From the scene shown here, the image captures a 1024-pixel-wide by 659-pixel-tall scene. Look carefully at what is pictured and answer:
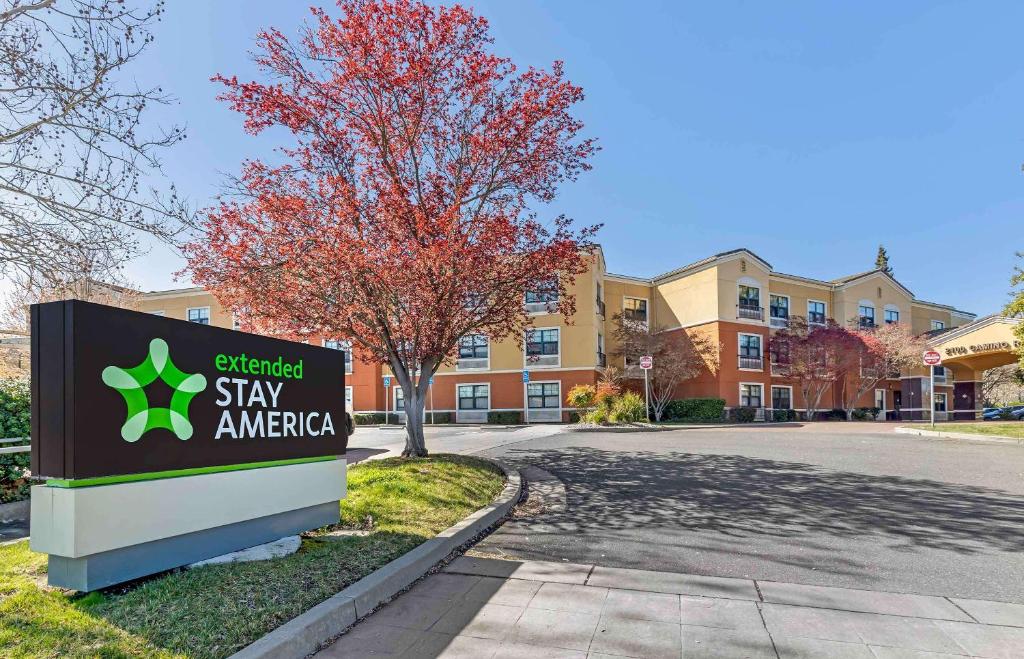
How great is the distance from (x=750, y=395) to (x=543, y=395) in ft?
40.6

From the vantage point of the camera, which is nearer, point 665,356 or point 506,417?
point 665,356

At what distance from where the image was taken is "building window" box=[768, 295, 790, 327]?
35.1m

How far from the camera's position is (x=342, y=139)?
10914 mm

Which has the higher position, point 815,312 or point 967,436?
point 815,312

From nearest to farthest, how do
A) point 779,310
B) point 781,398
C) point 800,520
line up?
point 800,520
point 781,398
point 779,310

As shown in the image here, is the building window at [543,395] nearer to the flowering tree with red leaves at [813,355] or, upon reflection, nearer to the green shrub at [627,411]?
the green shrub at [627,411]

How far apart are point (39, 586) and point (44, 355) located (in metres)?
1.75

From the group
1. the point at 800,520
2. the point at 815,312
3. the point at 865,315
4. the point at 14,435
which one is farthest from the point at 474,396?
the point at 800,520

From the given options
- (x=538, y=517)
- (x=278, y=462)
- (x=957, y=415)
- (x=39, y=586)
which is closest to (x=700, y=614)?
(x=538, y=517)

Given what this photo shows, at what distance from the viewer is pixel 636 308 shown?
36.8m

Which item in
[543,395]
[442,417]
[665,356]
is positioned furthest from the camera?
[442,417]

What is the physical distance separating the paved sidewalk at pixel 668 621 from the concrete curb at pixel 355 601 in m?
0.11

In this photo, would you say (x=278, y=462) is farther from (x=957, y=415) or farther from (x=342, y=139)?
(x=957, y=415)

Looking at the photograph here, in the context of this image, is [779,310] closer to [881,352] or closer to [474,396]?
[881,352]
